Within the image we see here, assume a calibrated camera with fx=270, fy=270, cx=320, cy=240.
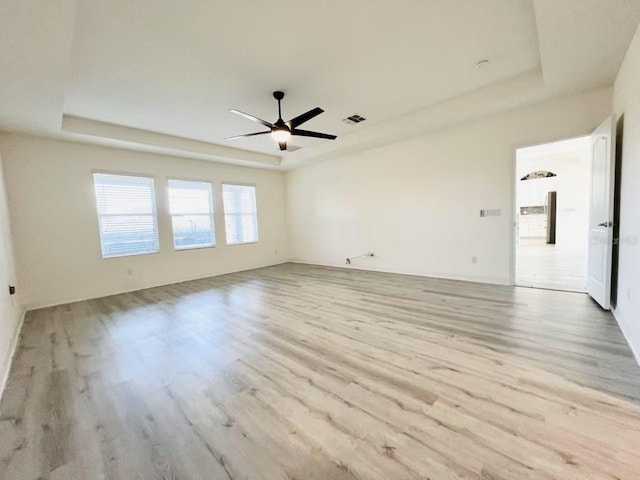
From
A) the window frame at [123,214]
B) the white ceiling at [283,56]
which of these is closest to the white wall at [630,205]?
the white ceiling at [283,56]

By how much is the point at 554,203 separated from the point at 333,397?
35.6 ft

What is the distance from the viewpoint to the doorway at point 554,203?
7229 millimetres

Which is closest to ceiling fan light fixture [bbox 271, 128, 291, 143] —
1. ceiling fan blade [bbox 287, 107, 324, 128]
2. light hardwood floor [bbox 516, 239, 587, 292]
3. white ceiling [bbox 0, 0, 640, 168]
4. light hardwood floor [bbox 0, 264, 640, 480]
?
ceiling fan blade [bbox 287, 107, 324, 128]

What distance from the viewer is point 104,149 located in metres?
4.80

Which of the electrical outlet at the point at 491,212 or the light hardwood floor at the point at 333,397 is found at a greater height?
the electrical outlet at the point at 491,212

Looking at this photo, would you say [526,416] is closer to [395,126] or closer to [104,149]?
[395,126]

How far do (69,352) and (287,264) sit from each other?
5189 mm

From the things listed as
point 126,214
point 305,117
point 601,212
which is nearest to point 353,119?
point 305,117

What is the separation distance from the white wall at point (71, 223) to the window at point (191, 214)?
164 mm

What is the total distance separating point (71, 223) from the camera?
4.49m

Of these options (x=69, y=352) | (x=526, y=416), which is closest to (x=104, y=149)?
(x=69, y=352)

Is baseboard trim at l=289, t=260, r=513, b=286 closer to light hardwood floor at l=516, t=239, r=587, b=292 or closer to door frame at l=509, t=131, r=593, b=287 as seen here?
door frame at l=509, t=131, r=593, b=287

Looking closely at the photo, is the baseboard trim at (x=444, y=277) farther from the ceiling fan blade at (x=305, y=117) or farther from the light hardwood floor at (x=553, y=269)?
the ceiling fan blade at (x=305, y=117)

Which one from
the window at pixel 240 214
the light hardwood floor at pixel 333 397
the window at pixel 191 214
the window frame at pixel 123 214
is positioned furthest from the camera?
the window at pixel 240 214
